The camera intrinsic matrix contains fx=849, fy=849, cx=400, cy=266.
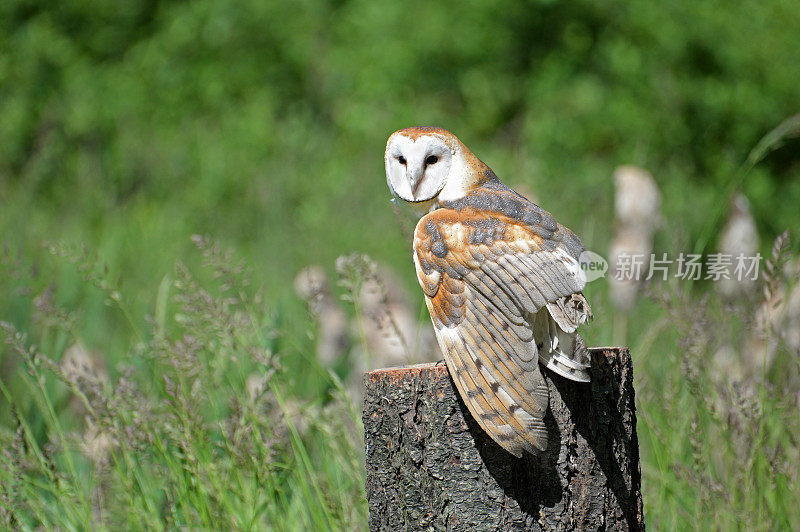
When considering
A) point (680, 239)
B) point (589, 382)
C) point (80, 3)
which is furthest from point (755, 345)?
point (80, 3)

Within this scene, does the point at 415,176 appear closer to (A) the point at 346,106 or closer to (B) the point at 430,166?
(B) the point at 430,166

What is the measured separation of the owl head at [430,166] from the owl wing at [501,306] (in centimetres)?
17

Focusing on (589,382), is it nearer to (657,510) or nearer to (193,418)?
(657,510)

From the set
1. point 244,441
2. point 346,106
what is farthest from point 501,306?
point 346,106

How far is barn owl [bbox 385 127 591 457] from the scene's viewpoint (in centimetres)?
155

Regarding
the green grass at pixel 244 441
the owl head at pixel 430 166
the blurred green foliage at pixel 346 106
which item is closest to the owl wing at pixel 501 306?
the owl head at pixel 430 166

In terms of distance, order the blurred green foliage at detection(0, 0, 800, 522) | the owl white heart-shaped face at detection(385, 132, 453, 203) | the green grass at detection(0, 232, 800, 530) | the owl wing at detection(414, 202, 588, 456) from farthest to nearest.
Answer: the blurred green foliage at detection(0, 0, 800, 522)
the green grass at detection(0, 232, 800, 530)
the owl white heart-shaped face at detection(385, 132, 453, 203)
the owl wing at detection(414, 202, 588, 456)

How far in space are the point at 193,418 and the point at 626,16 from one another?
24.2 feet

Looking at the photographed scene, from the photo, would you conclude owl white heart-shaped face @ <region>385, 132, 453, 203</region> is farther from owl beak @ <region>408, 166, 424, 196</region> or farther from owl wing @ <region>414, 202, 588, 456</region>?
owl wing @ <region>414, 202, 588, 456</region>

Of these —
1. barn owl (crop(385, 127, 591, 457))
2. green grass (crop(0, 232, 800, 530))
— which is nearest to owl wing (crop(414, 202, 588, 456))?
barn owl (crop(385, 127, 591, 457))

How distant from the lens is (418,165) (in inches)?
72.9

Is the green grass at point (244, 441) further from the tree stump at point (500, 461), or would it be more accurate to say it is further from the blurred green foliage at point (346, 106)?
the blurred green foliage at point (346, 106)

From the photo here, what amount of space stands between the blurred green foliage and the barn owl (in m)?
4.30

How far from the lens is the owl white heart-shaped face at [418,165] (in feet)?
6.06
